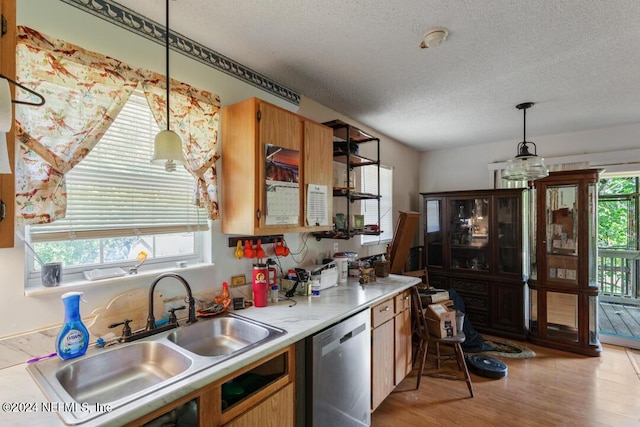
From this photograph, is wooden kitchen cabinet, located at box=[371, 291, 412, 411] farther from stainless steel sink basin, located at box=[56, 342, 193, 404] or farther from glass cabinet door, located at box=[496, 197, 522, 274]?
glass cabinet door, located at box=[496, 197, 522, 274]

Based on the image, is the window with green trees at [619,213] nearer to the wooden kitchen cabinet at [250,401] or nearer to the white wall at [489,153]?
the white wall at [489,153]

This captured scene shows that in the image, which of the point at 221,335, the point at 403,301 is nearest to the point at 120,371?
the point at 221,335

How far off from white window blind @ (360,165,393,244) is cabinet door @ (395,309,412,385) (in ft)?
3.31

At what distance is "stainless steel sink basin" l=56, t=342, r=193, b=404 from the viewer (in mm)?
1169

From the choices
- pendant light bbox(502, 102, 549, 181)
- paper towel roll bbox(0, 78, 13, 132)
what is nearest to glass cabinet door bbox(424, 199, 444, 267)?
pendant light bbox(502, 102, 549, 181)

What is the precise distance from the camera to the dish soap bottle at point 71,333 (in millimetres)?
1183

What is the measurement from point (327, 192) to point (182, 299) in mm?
1206

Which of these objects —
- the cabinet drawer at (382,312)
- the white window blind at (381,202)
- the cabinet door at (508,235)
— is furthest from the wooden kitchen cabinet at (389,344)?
the cabinet door at (508,235)

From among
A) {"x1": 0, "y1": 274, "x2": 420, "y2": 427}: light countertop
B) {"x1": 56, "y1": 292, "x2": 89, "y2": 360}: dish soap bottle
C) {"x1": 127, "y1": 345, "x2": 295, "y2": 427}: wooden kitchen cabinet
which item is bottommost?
{"x1": 127, "y1": 345, "x2": 295, "y2": 427}: wooden kitchen cabinet

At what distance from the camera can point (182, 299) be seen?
1.70 metres

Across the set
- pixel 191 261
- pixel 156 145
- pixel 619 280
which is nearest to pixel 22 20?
pixel 156 145

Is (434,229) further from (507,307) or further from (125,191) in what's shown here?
(125,191)

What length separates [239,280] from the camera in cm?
200

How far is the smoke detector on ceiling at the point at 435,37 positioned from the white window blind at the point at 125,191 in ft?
5.13
